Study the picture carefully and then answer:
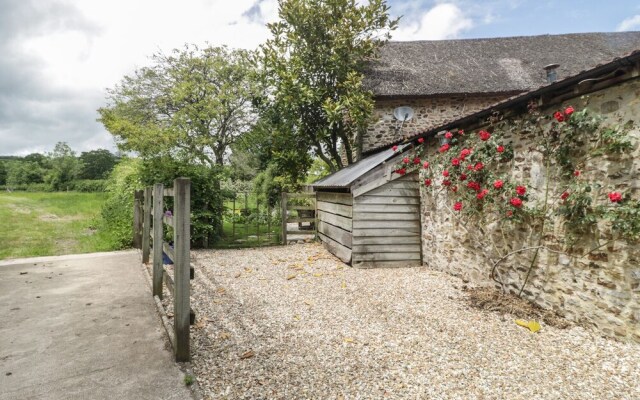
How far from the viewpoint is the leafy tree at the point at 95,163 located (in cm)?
5383

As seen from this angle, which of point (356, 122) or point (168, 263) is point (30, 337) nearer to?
point (168, 263)

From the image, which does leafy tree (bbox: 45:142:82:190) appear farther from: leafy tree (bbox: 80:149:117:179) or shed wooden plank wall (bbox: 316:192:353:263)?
shed wooden plank wall (bbox: 316:192:353:263)

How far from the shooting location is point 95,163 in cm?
5591

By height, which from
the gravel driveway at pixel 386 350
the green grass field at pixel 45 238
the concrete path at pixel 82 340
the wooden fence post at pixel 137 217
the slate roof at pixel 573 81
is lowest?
the gravel driveway at pixel 386 350

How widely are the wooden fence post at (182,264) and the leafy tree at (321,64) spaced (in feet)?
28.0

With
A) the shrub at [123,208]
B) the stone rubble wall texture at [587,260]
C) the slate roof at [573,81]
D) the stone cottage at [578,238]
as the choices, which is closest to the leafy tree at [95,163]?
the shrub at [123,208]

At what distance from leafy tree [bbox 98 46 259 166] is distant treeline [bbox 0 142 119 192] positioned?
31431mm

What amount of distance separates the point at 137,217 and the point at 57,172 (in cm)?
5633

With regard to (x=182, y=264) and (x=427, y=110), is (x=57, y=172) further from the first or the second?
(x=182, y=264)

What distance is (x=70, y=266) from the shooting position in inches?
260

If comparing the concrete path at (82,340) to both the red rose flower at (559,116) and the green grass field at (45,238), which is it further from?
the red rose flower at (559,116)

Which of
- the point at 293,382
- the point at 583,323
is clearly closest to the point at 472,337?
the point at 583,323

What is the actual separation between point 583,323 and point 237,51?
20.9 m

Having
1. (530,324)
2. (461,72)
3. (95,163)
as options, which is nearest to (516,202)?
(530,324)
